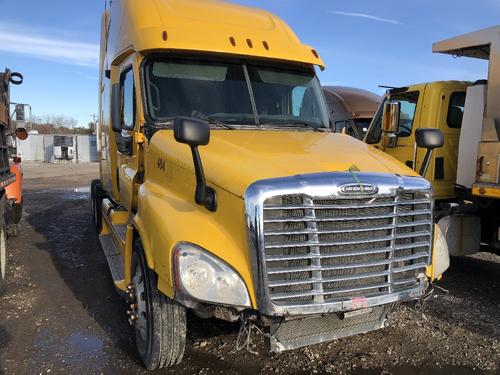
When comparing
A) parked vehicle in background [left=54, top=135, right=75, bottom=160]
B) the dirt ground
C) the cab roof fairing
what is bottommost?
parked vehicle in background [left=54, top=135, right=75, bottom=160]

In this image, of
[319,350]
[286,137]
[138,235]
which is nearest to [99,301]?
[138,235]

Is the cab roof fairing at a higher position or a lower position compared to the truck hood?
higher

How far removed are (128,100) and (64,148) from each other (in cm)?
3384

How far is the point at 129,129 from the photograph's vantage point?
4.57 m

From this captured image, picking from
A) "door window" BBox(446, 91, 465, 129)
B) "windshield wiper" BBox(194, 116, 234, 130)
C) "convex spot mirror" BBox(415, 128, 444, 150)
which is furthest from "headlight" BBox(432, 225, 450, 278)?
"door window" BBox(446, 91, 465, 129)

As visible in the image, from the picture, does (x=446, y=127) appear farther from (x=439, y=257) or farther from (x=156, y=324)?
(x=156, y=324)

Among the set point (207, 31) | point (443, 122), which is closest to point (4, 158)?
point (207, 31)

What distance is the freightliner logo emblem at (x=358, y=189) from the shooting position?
3.01 meters

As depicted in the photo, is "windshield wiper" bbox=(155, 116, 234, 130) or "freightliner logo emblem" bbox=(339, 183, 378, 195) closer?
"freightliner logo emblem" bbox=(339, 183, 378, 195)

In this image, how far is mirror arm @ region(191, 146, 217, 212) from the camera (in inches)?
125

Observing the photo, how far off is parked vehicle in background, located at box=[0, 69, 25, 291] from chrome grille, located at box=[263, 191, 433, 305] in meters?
4.09

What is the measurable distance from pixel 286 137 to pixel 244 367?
1914mm

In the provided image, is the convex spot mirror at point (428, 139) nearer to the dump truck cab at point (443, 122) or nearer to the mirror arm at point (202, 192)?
the mirror arm at point (202, 192)

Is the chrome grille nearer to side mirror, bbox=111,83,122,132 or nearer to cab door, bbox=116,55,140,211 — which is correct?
cab door, bbox=116,55,140,211
